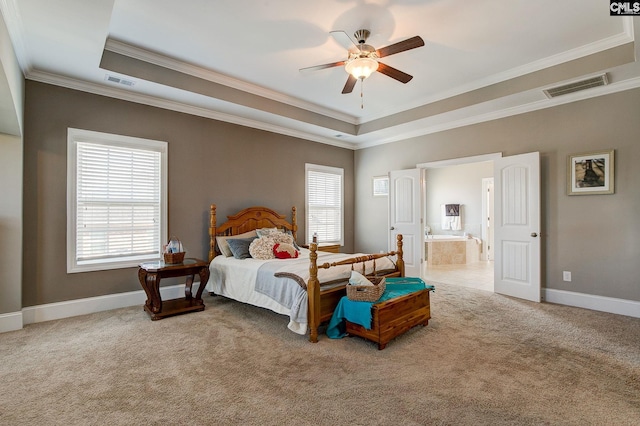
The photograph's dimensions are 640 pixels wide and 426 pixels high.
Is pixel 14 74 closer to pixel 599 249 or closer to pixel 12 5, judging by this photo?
pixel 12 5

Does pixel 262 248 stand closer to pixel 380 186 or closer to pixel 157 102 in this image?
pixel 157 102

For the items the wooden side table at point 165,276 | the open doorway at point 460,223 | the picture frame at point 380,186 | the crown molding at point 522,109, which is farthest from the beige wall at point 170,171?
the open doorway at point 460,223

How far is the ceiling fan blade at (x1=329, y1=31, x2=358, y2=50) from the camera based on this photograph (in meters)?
3.26

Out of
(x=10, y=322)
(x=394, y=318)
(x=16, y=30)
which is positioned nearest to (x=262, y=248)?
(x=394, y=318)

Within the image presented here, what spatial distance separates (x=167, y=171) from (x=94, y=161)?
84 cm

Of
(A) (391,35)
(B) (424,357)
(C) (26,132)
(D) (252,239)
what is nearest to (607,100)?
(A) (391,35)

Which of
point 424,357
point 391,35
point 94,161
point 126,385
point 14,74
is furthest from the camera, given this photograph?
point 94,161

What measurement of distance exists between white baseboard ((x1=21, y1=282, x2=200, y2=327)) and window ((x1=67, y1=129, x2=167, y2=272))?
39cm

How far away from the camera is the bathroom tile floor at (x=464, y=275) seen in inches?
224

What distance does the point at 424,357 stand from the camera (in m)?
2.72

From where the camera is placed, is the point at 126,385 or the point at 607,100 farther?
the point at 607,100

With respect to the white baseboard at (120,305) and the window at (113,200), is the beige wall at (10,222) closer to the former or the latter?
the white baseboard at (120,305)

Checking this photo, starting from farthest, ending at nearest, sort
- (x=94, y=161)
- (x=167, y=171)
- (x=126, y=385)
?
1. (x=167, y=171)
2. (x=94, y=161)
3. (x=126, y=385)

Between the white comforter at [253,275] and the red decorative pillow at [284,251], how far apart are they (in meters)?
0.18
